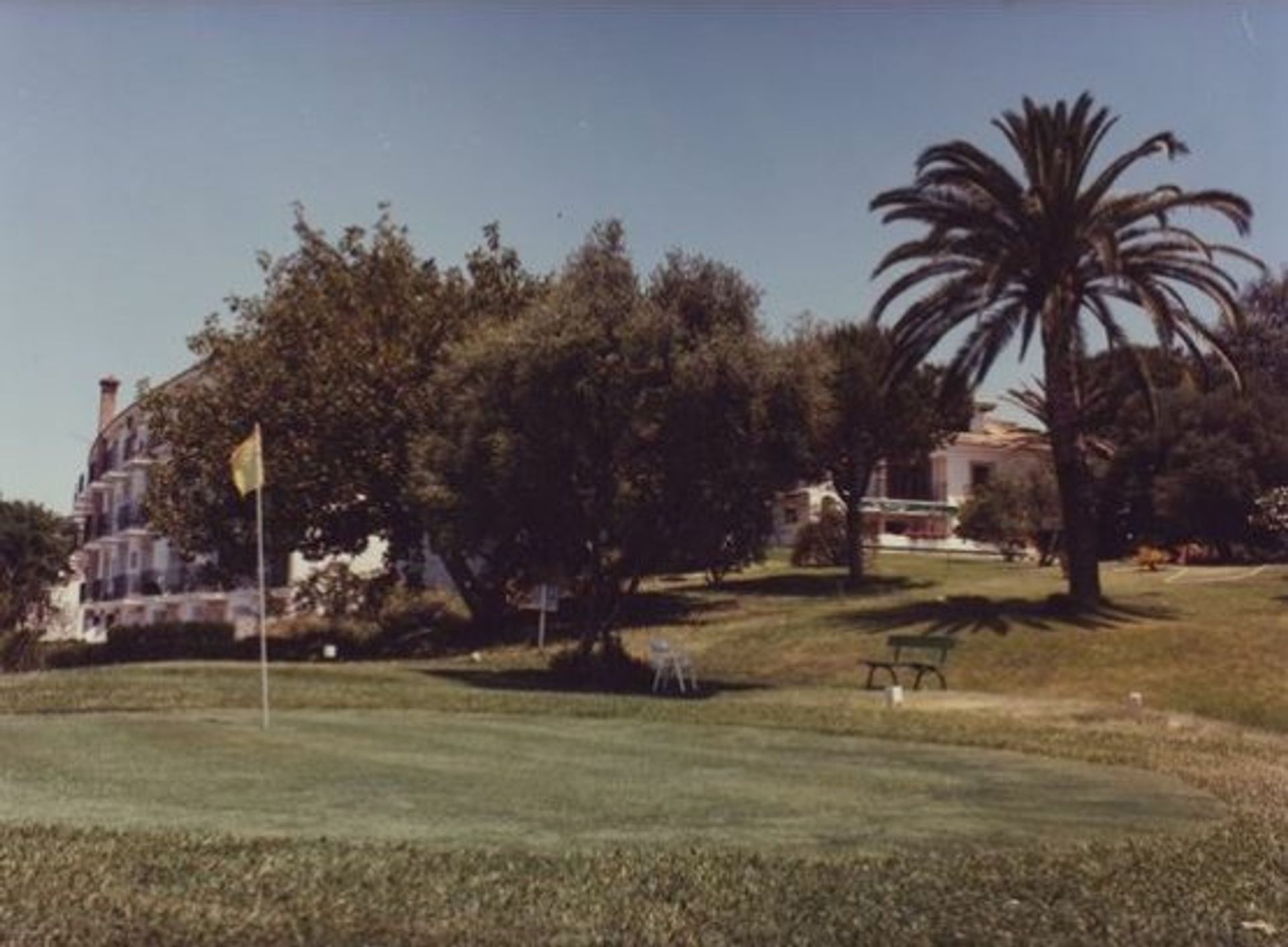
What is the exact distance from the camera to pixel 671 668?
87.4ft

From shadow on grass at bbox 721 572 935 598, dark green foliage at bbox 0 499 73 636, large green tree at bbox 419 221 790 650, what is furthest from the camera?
dark green foliage at bbox 0 499 73 636

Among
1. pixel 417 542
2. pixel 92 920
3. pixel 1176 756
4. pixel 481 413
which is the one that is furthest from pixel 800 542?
pixel 92 920

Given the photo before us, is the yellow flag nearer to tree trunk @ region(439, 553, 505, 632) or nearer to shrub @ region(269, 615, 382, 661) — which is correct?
shrub @ region(269, 615, 382, 661)

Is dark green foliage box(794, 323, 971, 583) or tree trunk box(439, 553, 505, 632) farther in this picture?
dark green foliage box(794, 323, 971, 583)

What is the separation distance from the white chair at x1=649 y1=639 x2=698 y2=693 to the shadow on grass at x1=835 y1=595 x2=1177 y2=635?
24.2 feet

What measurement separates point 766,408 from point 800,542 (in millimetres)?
31561

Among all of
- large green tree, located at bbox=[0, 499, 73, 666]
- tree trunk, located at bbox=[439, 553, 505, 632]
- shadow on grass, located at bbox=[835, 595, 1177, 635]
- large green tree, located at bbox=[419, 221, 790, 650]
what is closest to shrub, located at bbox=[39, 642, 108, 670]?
tree trunk, located at bbox=[439, 553, 505, 632]

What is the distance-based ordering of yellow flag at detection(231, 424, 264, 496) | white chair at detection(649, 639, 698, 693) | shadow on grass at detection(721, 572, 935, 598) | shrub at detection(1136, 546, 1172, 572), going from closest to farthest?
yellow flag at detection(231, 424, 264, 496), white chair at detection(649, 639, 698, 693), shadow on grass at detection(721, 572, 935, 598), shrub at detection(1136, 546, 1172, 572)

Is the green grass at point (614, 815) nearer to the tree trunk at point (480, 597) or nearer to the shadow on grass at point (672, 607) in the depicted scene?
the shadow on grass at point (672, 607)

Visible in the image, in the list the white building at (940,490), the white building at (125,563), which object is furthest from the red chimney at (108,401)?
the white building at (940,490)

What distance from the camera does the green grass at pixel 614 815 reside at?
695 cm

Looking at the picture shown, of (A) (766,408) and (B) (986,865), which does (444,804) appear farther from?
(A) (766,408)

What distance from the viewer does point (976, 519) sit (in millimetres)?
61500

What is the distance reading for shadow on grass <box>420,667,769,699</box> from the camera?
2516cm
